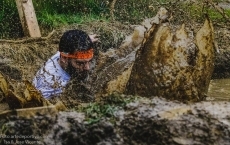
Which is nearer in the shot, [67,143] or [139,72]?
[67,143]

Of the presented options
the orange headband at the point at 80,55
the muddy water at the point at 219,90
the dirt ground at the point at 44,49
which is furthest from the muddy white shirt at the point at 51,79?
the muddy water at the point at 219,90

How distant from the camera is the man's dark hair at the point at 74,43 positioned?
16.7ft

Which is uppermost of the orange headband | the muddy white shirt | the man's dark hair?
the man's dark hair

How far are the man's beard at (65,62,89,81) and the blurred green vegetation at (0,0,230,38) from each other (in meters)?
3.65

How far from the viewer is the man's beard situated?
4.98 metres

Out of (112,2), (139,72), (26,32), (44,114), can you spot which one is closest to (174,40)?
(139,72)

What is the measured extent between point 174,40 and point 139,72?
515 millimetres

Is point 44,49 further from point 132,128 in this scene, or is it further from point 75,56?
point 132,128

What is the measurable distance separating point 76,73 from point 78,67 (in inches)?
3.1

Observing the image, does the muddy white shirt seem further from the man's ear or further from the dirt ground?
the dirt ground

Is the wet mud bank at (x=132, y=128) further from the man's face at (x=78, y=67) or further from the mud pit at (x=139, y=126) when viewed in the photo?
the man's face at (x=78, y=67)

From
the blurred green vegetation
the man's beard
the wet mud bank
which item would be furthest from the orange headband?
the blurred green vegetation

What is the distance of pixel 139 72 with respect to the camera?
164 inches

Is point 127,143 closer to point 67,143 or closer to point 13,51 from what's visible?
point 67,143
